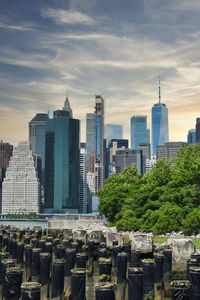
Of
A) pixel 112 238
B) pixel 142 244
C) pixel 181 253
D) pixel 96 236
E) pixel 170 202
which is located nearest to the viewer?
pixel 181 253

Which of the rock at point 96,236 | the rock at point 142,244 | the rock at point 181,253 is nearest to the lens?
the rock at point 181,253

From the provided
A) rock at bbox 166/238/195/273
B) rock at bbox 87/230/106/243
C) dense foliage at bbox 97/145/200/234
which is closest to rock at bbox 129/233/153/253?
rock at bbox 166/238/195/273

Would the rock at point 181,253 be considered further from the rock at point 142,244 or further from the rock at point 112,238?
the rock at point 112,238

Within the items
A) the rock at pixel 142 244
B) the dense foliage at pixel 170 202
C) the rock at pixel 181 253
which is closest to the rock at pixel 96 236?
the dense foliage at pixel 170 202

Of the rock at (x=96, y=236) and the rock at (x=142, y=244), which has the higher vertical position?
the rock at (x=142, y=244)

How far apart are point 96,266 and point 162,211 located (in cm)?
1113

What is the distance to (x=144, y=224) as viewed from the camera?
4150 centimetres

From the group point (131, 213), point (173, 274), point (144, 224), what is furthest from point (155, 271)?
point (131, 213)

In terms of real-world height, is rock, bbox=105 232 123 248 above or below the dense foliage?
below

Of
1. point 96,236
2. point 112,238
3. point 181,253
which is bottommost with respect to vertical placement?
point 96,236

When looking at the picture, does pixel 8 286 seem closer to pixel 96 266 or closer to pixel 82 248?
pixel 96 266

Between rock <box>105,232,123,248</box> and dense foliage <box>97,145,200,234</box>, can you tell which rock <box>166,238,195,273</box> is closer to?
rock <box>105,232,123,248</box>

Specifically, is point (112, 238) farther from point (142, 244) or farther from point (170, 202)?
point (170, 202)

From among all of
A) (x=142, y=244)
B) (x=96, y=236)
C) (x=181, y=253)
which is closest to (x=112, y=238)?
(x=96, y=236)
